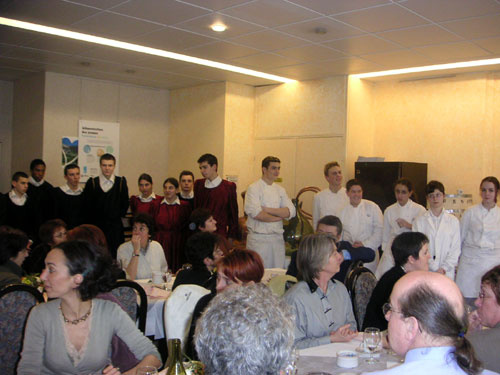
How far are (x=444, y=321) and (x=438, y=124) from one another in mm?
6284

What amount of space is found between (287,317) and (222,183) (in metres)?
4.95

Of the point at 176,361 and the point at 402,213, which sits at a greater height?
the point at 402,213

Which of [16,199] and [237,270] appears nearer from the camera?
[237,270]

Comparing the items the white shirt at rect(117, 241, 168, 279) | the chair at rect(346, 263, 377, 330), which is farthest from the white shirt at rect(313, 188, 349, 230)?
the chair at rect(346, 263, 377, 330)

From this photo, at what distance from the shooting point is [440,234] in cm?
534

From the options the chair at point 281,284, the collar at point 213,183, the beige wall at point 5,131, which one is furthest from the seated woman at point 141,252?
the beige wall at point 5,131

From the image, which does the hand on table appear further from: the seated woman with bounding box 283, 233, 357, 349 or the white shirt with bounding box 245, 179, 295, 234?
the white shirt with bounding box 245, 179, 295, 234

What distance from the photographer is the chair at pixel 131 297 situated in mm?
3133

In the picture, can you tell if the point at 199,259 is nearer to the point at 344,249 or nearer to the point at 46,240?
the point at 344,249

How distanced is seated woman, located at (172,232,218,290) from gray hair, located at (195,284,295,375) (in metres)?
2.16

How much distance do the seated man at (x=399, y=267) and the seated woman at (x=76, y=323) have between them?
1375mm

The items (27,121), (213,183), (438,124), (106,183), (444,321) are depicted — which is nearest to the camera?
(444,321)

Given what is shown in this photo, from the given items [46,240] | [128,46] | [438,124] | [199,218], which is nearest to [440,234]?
[199,218]

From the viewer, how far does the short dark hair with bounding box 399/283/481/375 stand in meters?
1.58
